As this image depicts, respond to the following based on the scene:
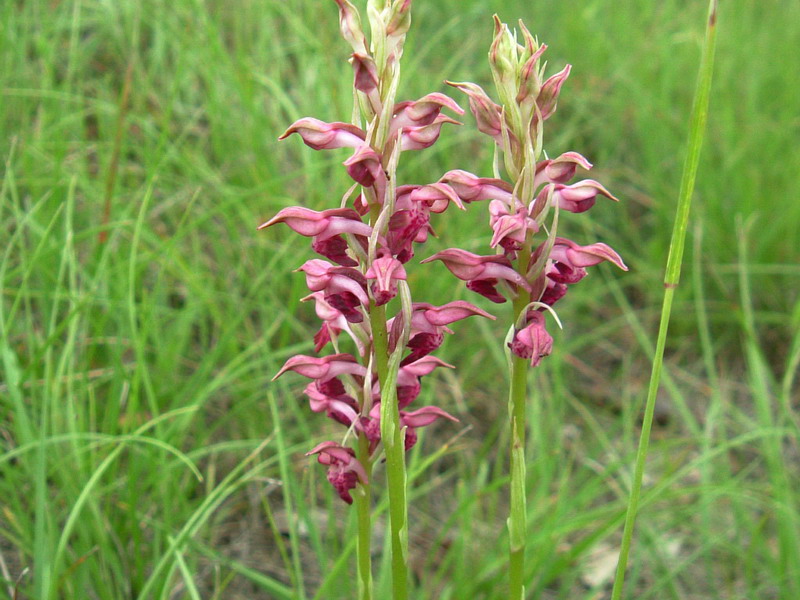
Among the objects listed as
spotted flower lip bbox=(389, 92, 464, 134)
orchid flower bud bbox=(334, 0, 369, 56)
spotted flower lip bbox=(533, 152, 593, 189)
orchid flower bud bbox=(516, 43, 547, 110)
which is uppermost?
orchid flower bud bbox=(334, 0, 369, 56)

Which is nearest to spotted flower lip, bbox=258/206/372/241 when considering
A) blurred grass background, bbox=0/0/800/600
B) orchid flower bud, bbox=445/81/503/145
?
orchid flower bud, bbox=445/81/503/145

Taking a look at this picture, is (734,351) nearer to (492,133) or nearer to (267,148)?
(267,148)

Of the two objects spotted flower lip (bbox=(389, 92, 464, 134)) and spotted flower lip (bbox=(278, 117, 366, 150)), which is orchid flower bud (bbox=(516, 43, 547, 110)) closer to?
spotted flower lip (bbox=(389, 92, 464, 134))

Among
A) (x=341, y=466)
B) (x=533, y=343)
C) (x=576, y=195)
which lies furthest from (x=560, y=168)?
(x=341, y=466)

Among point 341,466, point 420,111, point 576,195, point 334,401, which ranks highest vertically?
point 420,111

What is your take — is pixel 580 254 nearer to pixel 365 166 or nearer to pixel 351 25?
pixel 365 166
